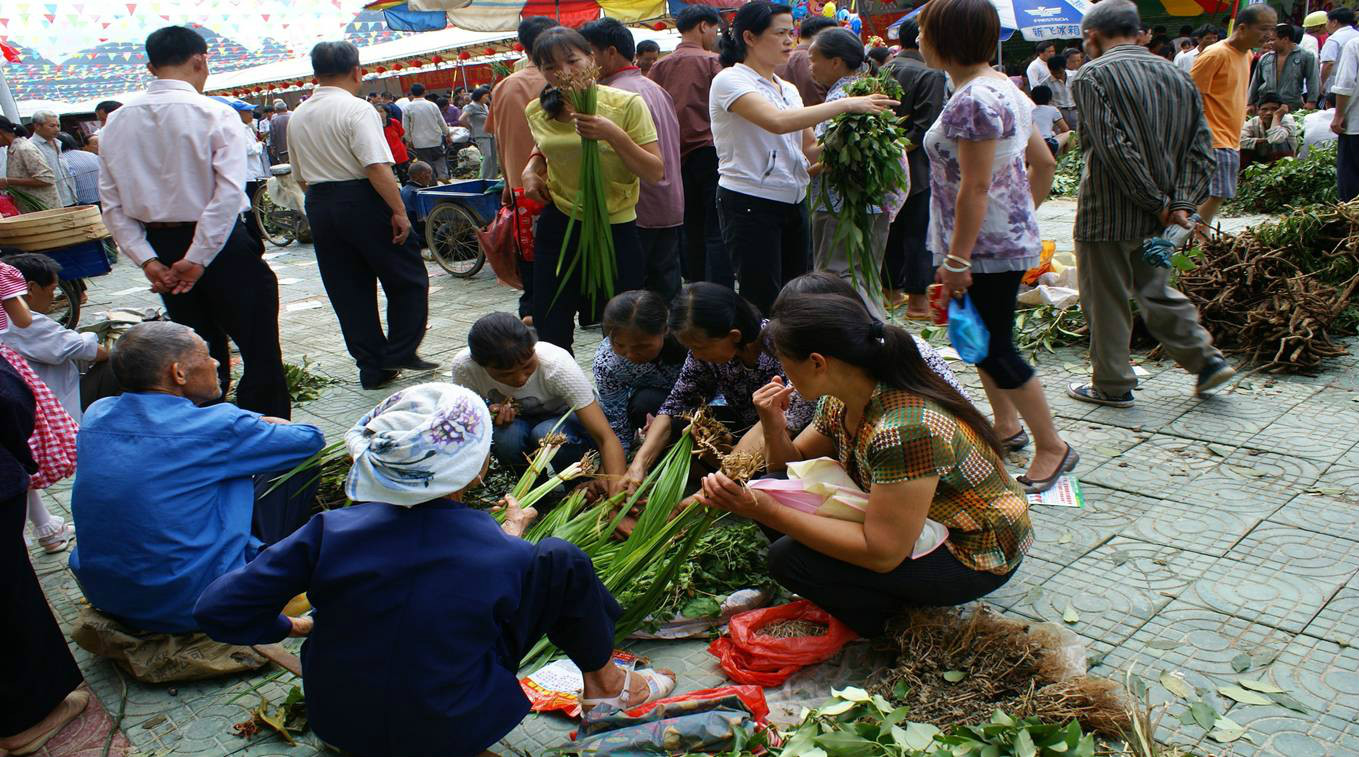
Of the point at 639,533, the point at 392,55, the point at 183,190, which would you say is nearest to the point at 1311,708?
the point at 639,533

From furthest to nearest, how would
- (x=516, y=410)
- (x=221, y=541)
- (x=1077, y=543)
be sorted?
(x=516, y=410) < (x=1077, y=543) < (x=221, y=541)

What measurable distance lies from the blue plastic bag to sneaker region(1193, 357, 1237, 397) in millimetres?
1418

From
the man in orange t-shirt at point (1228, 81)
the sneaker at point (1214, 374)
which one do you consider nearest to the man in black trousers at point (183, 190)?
the sneaker at point (1214, 374)

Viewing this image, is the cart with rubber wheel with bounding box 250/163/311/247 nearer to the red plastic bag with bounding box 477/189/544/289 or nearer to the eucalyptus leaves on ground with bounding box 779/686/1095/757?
the red plastic bag with bounding box 477/189/544/289

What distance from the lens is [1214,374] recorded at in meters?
4.33

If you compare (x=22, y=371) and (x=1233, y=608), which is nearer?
(x=1233, y=608)

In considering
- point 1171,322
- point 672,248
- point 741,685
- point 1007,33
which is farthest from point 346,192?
point 1007,33

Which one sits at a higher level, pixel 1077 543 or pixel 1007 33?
pixel 1007 33

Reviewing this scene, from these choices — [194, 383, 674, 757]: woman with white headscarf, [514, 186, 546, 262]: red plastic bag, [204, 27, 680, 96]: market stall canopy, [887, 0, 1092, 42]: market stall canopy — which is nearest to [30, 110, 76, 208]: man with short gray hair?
[514, 186, 546, 262]: red plastic bag

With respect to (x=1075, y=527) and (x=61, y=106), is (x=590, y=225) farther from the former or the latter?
(x=61, y=106)

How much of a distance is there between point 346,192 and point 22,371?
2.25 meters

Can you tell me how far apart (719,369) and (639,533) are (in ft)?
2.67

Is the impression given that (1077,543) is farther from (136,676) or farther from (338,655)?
(136,676)

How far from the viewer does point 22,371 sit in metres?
3.32
